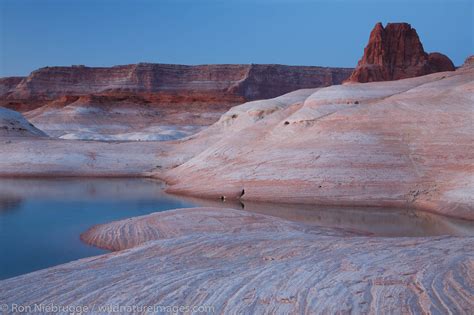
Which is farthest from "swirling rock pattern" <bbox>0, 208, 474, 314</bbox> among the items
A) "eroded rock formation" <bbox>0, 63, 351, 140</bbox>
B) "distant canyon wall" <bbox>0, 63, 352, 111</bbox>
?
"distant canyon wall" <bbox>0, 63, 352, 111</bbox>

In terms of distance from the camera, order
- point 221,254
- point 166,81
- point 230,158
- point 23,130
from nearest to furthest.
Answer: point 221,254
point 230,158
point 23,130
point 166,81

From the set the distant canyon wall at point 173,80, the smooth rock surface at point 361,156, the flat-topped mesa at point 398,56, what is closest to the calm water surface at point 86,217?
the smooth rock surface at point 361,156

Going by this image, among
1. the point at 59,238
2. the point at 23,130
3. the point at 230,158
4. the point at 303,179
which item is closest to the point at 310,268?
the point at 59,238

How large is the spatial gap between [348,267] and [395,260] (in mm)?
523

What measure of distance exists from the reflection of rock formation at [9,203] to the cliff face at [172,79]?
72.1 metres

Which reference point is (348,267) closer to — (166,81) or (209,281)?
(209,281)

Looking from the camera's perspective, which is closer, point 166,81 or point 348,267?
point 348,267

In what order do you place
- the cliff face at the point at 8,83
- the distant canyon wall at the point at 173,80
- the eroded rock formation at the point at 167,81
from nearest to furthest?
the eroded rock formation at the point at 167,81
the distant canyon wall at the point at 173,80
the cliff face at the point at 8,83

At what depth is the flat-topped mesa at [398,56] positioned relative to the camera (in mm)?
60991

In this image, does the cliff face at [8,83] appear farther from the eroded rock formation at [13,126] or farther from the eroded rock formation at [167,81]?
the eroded rock formation at [13,126]

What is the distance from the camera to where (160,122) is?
60406mm

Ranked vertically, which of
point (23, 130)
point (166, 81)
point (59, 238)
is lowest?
point (59, 238)

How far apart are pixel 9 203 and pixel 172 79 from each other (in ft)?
250

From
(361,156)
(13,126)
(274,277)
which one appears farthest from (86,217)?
(13,126)
